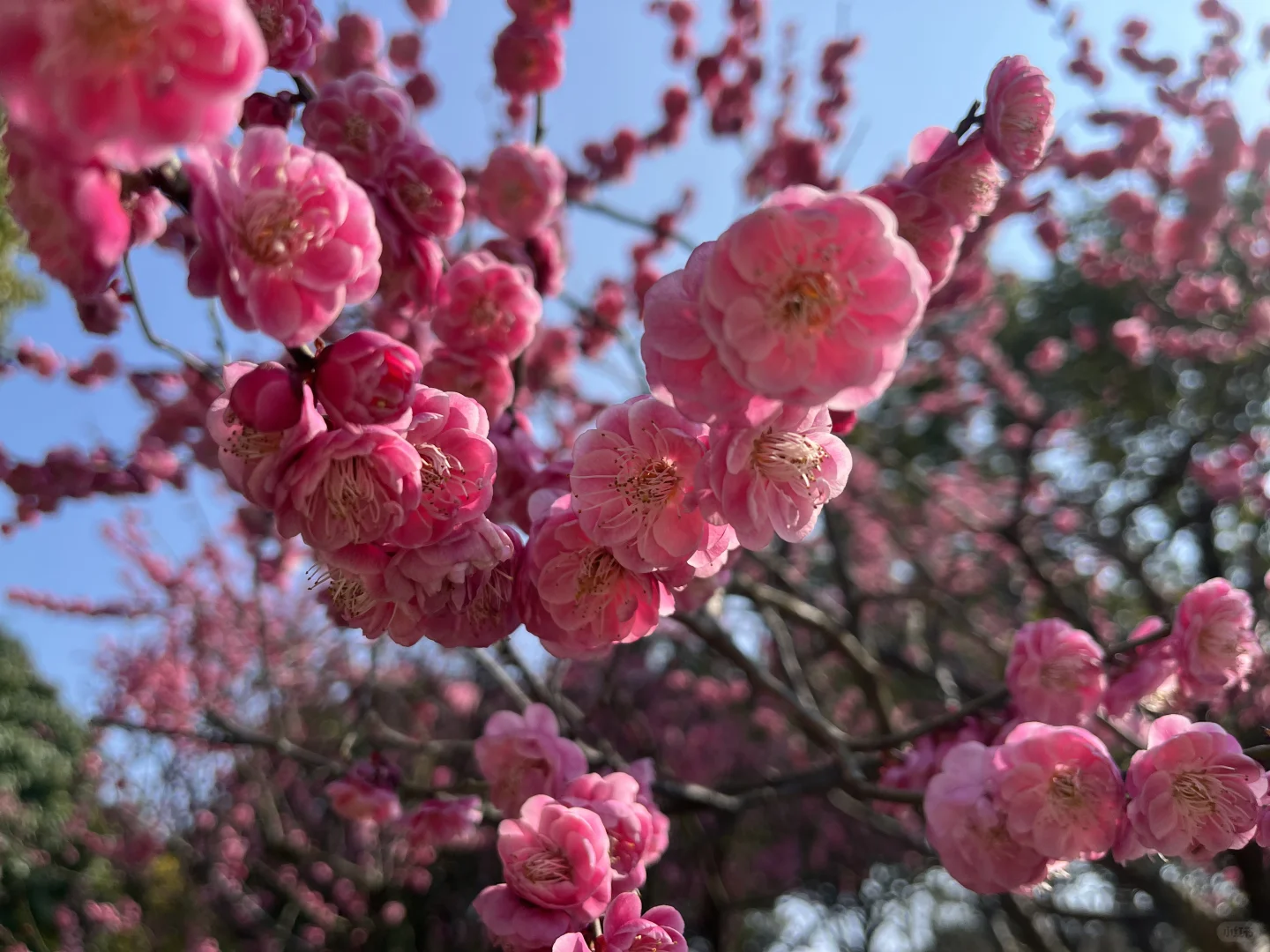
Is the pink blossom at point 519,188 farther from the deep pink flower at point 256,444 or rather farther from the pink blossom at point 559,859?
the pink blossom at point 559,859

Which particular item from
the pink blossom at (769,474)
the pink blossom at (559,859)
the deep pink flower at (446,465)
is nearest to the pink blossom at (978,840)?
the pink blossom at (559,859)

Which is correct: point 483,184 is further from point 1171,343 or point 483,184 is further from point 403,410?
point 1171,343

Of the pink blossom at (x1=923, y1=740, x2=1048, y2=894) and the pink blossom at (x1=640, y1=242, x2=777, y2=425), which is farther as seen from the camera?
the pink blossom at (x1=923, y1=740, x2=1048, y2=894)

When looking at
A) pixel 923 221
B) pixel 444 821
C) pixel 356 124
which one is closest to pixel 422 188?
pixel 356 124

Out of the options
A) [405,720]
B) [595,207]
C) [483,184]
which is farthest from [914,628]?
[405,720]

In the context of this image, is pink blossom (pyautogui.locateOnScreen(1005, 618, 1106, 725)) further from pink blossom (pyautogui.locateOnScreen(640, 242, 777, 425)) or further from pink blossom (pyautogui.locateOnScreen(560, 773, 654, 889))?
pink blossom (pyautogui.locateOnScreen(640, 242, 777, 425))

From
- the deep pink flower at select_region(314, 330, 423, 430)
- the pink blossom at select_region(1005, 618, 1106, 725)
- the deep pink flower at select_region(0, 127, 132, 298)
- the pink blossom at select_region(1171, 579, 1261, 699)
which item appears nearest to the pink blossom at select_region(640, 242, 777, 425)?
the deep pink flower at select_region(314, 330, 423, 430)

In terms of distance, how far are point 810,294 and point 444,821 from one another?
172 cm

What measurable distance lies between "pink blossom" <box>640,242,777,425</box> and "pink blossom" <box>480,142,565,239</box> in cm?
144

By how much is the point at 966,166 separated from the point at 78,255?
1.11m

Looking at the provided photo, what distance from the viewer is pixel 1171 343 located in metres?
5.88

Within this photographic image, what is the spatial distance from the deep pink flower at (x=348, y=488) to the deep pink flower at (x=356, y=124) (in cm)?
81

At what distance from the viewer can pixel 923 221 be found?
3.60ft

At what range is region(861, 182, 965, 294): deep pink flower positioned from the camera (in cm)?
109
